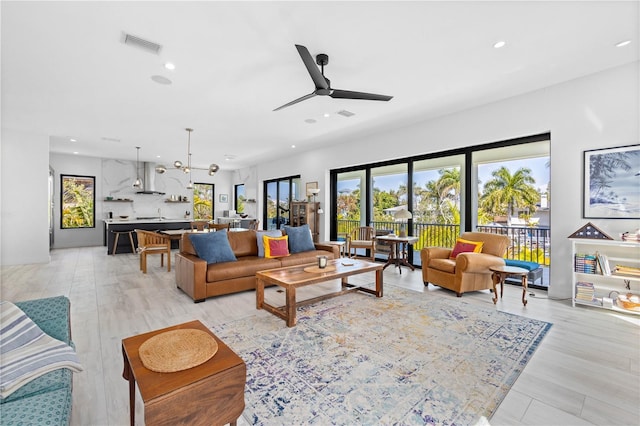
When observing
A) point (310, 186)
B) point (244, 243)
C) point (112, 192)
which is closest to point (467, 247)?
point (244, 243)

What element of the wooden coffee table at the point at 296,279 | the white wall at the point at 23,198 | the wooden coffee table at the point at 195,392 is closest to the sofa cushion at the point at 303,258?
the wooden coffee table at the point at 296,279

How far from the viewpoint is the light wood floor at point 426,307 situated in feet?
5.74

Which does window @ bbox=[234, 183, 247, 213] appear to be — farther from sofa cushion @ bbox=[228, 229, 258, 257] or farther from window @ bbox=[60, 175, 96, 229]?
sofa cushion @ bbox=[228, 229, 258, 257]

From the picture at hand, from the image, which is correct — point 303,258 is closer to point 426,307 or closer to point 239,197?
point 426,307

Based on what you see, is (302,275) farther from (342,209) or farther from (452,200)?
(342,209)

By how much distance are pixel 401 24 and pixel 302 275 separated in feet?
8.96

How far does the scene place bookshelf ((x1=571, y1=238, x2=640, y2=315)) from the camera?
333 centimetres

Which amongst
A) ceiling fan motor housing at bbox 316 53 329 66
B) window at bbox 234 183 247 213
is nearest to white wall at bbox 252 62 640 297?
ceiling fan motor housing at bbox 316 53 329 66

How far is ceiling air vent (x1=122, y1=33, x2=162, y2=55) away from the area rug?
2.98 meters

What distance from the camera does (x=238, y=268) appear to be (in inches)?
157

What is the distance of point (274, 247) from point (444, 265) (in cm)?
263

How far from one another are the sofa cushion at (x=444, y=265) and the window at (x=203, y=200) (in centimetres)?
951

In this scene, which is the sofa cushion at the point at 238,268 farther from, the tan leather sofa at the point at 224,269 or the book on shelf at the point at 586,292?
the book on shelf at the point at 586,292

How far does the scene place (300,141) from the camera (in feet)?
23.4
